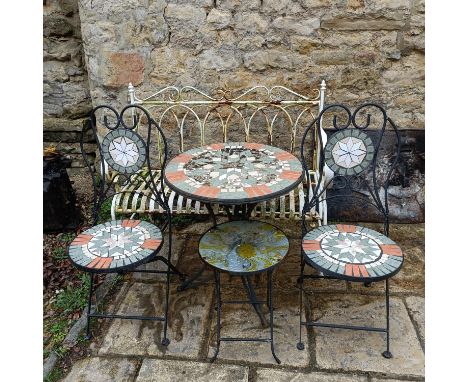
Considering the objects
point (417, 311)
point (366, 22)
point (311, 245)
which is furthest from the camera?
point (366, 22)

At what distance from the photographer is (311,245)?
2.49 m

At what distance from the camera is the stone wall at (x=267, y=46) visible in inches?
127

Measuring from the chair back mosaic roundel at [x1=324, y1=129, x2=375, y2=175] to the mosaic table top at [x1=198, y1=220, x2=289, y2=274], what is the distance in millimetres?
586

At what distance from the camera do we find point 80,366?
7.92 ft

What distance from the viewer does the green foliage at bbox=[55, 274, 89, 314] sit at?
2.90 meters

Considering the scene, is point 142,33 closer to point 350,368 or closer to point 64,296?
point 64,296

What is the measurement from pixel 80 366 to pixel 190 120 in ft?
6.87

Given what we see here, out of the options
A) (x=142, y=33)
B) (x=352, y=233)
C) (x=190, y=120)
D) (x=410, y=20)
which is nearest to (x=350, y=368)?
(x=352, y=233)

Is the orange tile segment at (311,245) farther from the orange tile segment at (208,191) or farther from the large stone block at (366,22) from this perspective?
the large stone block at (366,22)

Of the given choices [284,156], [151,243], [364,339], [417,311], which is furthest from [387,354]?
[151,243]

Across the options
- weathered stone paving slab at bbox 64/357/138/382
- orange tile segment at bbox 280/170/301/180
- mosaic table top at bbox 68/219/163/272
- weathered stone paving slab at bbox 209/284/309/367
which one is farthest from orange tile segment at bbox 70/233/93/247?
orange tile segment at bbox 280/170/301/180

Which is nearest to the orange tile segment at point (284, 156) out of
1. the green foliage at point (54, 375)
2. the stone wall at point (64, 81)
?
the green foliage at point (54, 375)

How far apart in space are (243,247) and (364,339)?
3.03ft

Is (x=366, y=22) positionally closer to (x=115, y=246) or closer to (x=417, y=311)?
(x=417, y=311)
